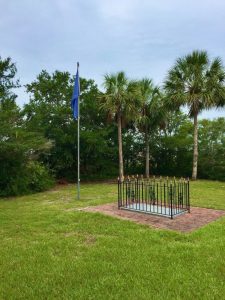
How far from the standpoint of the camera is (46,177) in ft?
40.8

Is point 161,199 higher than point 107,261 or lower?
higher

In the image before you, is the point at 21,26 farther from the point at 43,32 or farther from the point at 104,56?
the point at 104,56

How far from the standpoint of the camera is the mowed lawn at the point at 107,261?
2959mm

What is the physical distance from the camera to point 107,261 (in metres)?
3.75

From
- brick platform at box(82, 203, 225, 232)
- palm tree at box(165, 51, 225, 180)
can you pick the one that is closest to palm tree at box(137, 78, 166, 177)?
palm tree at box(165, 51, 225, 180)

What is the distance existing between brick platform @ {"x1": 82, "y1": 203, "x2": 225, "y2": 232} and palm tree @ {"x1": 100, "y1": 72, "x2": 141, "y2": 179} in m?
7.56

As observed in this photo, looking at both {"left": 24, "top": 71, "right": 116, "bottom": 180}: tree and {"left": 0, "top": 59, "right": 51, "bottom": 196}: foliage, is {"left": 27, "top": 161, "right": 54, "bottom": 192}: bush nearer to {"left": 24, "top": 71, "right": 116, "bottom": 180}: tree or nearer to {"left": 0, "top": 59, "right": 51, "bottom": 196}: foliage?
{"left": 0, "top": 59, "right": 51, "bottom": 196}: foliage

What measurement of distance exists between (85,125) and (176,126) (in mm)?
6282

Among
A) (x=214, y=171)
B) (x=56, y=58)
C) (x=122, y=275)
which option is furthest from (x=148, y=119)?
(x=122, y=275)

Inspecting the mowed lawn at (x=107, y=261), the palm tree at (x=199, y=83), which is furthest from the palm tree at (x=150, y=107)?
the mowed lawn at (x=107, y=261)

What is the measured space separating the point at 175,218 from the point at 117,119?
919cm

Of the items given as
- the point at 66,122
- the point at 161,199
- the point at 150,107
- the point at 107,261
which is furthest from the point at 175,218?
the point at 150,107

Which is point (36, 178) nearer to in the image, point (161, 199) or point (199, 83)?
point (161, 199)

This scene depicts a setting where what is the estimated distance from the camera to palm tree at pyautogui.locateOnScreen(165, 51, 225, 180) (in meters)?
14.1
